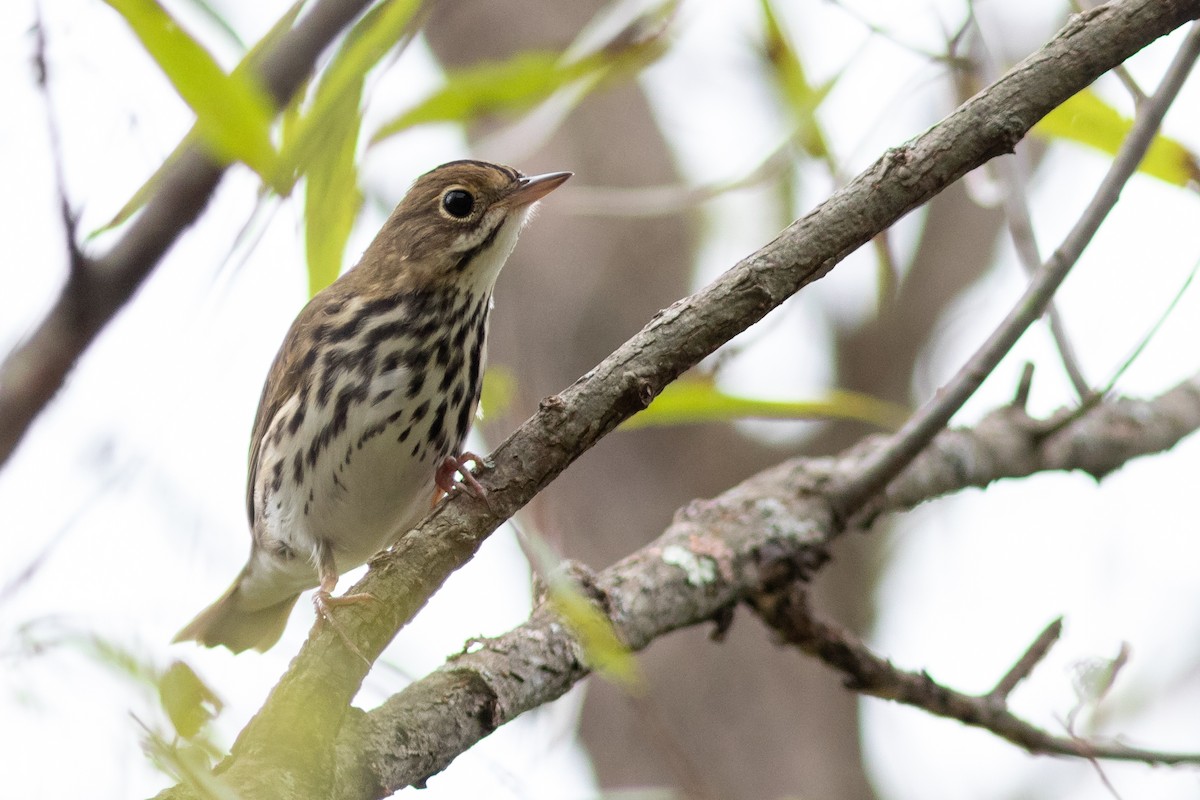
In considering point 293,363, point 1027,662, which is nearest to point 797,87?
point 1027,662

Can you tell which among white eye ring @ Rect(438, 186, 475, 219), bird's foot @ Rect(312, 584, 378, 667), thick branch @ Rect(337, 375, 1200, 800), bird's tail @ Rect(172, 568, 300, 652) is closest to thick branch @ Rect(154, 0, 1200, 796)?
bird's foot @ Rect(312, 584, 378, 667)

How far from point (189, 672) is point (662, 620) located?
1.80 meters

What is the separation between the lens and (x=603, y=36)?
2793 millimetres

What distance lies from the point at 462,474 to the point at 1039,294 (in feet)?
4.43

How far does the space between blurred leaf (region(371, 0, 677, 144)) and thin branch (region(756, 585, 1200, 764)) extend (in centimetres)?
151

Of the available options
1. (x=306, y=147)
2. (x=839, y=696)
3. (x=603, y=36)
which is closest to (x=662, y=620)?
(x=603, y=36)

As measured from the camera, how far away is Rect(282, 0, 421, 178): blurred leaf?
1.82 meters

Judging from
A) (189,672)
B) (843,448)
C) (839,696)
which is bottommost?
(189,672)

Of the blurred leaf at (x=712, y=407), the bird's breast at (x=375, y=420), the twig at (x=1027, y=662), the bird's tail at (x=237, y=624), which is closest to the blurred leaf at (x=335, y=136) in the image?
the blurred leaf at (x=712, y=407)

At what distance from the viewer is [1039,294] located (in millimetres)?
2781

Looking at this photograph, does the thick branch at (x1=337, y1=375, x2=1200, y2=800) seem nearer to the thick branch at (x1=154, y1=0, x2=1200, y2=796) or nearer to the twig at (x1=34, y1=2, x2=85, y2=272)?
the thick branch at (x1=154, y1=0, x2=1200, y2=796)

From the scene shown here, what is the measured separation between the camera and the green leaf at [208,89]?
1801 mm

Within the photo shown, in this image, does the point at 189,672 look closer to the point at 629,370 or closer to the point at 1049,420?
the point at 629,370

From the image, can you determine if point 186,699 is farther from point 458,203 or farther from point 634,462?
point 634,462
